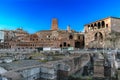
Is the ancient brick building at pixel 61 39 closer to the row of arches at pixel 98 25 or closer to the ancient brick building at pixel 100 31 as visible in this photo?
the ancient brick building at pixel 100 31

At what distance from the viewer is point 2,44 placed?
58.0 m

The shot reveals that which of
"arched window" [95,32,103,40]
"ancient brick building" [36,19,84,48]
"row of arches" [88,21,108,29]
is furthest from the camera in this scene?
"ancient brick building" [36,19,84,48]

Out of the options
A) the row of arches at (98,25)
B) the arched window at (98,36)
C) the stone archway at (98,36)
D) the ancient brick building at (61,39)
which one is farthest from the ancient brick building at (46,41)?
the arched window at (98,36)

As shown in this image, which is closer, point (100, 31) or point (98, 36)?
point (100, 31)

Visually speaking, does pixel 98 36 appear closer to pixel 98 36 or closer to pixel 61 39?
pixel 98 36

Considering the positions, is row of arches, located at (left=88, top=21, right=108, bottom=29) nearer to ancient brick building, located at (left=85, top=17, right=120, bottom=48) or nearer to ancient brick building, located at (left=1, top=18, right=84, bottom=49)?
ancient brick building, located at (left=85, top=17, right=120, bottom=48)

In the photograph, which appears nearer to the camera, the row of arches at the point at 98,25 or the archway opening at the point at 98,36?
the archway opening at the point at 98,36

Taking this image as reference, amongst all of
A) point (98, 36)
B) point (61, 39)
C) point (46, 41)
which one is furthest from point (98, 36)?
point (46, 41)

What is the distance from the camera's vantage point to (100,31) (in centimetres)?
5188

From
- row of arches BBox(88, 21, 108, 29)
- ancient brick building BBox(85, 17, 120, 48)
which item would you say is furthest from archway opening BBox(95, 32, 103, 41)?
row of arches BBox(88, 21, 108, 29)

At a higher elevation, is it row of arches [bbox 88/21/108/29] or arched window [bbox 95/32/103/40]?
row of arches [bbox 88/21/108/29]

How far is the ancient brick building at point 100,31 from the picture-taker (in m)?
48.7

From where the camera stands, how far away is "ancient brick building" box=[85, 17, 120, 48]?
4869 centimetres

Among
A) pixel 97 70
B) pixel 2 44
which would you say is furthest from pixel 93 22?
pixel 97 70
